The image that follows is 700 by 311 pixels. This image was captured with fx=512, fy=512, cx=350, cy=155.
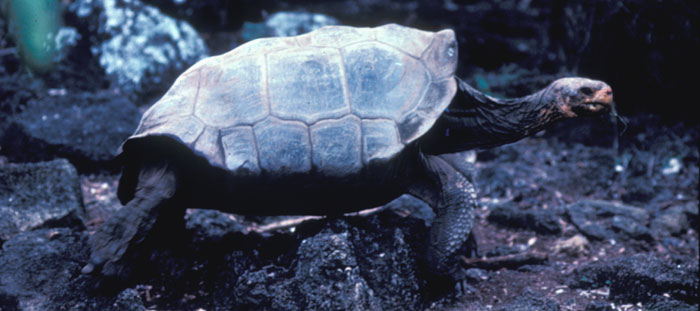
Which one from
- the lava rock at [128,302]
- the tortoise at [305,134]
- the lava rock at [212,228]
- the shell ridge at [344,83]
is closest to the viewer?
the lava rock at [128,302]

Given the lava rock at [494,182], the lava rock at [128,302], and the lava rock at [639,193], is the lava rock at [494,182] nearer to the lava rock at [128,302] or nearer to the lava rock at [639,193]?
the lava rock at [639,193]

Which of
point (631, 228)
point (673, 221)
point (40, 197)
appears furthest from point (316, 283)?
point (673, 221)

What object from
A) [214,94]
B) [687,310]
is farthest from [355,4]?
[687,310]

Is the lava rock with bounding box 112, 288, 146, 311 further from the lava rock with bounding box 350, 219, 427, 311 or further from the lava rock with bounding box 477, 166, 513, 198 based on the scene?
the lava rock with bounding box 477, 166, 513, 198

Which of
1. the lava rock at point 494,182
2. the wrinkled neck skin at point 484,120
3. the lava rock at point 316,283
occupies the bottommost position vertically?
the lava rock at point 494,182

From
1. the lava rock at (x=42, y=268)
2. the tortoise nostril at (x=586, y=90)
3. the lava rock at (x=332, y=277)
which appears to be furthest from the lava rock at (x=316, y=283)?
the tortoise nostril at (x=586, y=90)

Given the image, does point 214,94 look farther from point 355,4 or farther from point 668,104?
point 355,4
